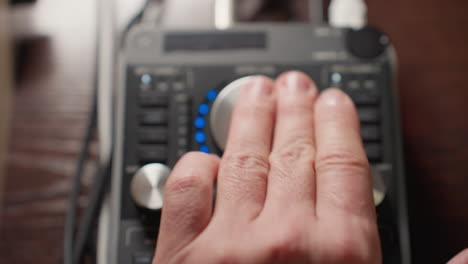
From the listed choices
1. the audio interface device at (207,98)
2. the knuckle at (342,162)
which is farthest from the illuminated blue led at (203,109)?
the knuckle at (342,162)

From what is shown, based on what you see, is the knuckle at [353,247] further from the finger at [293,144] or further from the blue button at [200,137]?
the blue button at [200,137]

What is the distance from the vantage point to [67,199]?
1.35ft

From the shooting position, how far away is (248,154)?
0.28 meters

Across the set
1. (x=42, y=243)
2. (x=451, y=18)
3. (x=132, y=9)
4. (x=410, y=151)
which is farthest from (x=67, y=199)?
(x=451, y=18)

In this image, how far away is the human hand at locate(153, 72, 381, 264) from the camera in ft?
0.78

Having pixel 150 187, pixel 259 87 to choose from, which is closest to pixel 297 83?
pixel 259 87

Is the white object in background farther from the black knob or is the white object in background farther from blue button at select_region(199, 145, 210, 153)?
blue button at select_region(199, 145, 210, 153)

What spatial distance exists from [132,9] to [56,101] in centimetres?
14

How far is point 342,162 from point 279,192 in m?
0.05

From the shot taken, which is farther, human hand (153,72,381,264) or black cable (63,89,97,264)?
black cable (63,89,97,264)

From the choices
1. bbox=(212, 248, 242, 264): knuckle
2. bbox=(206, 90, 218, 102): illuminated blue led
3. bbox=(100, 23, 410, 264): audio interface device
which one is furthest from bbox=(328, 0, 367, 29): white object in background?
bbox=(212, 248, 242, 264): knuckle

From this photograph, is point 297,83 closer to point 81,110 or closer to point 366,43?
point 366,43

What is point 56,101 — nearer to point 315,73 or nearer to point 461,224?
point 315,73

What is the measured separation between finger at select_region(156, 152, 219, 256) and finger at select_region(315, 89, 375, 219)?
74mm
